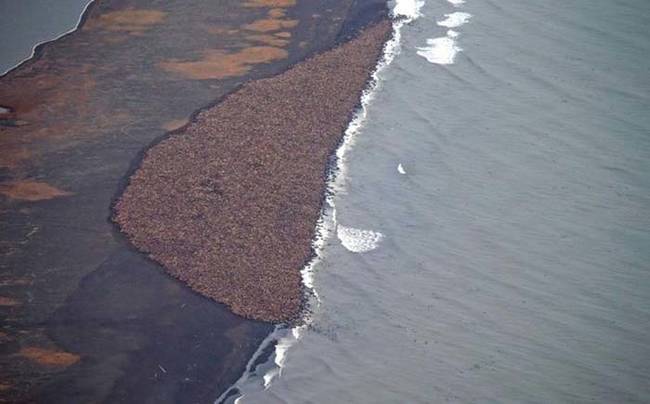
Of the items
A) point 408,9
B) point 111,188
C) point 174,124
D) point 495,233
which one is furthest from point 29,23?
point 495,233

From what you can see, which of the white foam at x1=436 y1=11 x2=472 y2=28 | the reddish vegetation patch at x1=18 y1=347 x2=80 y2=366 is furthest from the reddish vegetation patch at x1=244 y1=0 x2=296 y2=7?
the reddish vegetation patch at x1=18 y1=347 x2=80 y2=366

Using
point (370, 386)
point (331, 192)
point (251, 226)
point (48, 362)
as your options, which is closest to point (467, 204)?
point (331, 192)

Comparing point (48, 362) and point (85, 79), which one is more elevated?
point (85, 79)

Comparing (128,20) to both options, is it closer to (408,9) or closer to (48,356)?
(408,9)

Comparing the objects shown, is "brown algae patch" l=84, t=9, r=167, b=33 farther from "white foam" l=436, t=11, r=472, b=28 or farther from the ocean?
Result: "white foam" l=436, t=11, r=472, b=28

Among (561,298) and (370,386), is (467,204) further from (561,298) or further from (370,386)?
(370,386)

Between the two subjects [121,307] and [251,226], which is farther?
[251,226]

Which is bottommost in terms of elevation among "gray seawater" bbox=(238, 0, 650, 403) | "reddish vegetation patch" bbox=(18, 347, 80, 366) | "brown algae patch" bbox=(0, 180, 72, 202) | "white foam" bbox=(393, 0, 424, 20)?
"gray seawater" bbox=(238, 0, 650, 403)
